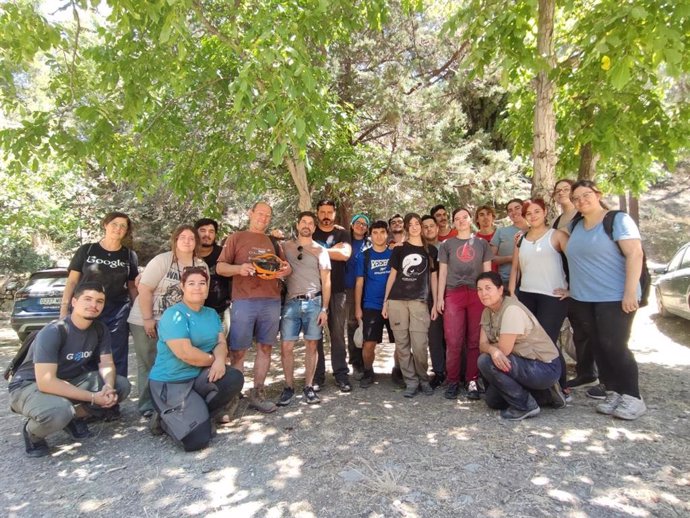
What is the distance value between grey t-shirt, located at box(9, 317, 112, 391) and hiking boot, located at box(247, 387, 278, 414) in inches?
53.9

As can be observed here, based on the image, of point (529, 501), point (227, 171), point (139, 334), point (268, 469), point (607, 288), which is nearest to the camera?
point (529, 501)

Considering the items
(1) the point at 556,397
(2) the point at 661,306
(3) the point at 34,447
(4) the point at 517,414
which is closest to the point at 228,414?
(3) the point at 34,447

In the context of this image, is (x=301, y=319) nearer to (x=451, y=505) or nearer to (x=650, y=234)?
(x=451, y=505)

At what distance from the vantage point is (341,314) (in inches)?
195

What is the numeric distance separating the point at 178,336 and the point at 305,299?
4.50 ft

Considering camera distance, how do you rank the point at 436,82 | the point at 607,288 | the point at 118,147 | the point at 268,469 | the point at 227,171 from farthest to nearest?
the point at 436,82, the point at 227,171, the point at 118,147, the point at 607,288, the point at 268,469

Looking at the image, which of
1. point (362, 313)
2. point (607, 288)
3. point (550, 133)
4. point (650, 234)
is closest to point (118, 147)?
point (362, 313)

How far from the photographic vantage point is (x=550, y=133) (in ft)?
15.8

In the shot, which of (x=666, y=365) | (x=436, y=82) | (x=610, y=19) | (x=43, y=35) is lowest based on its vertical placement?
(x=666, y=365)

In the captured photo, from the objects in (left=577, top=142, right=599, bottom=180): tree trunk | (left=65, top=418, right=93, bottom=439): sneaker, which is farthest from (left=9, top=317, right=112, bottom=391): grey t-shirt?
(left=577, top=142, right=599, bottom=180): tree trunk

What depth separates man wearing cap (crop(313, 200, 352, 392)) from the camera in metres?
4.84

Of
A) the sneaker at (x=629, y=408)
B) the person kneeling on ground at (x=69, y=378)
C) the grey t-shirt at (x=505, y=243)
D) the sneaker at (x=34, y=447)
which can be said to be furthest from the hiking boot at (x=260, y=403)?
Result: the sneaker at (x=629, y=408)

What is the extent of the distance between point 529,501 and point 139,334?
11.5 feet

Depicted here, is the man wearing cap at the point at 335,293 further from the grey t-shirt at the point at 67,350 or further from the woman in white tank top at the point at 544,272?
the grey t-shirt at the point at 67,350
